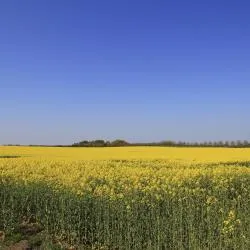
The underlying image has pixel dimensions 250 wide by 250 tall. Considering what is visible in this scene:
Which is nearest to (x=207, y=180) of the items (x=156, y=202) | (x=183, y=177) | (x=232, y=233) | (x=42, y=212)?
(x=183, y=177)

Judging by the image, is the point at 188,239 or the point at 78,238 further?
the point at 78,238

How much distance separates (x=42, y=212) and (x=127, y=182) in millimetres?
4839

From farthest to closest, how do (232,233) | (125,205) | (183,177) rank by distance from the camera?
1. (183,177)
2. (125,205)
3. (232,233)

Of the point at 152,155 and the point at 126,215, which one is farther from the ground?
the point at 152,155

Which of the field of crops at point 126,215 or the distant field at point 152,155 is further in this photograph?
the distant field at point 152,155

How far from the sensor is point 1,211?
16.2 metres

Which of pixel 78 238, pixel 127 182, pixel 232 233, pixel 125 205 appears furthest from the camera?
pixel 127 182

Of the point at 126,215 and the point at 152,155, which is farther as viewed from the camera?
the point at 152,155

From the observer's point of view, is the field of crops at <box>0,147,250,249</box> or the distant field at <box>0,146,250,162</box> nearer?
the field of crops at <box>0,147,250,249</box>

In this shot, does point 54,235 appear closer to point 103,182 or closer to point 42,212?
point 42,212

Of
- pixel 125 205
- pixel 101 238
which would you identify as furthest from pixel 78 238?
pixel 125 205

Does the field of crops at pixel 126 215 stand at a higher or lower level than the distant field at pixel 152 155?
lower

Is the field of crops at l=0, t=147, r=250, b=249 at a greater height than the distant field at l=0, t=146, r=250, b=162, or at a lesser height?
lesser

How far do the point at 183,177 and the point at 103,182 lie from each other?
3.44 m
